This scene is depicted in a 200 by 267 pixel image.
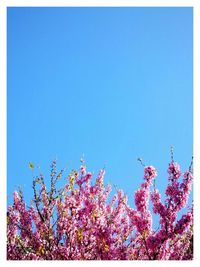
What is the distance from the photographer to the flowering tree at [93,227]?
4.07 m

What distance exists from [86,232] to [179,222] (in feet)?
2.26

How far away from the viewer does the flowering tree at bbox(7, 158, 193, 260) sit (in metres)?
4.07

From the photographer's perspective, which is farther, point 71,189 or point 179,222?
point 71,189

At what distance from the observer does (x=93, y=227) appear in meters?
4.20
